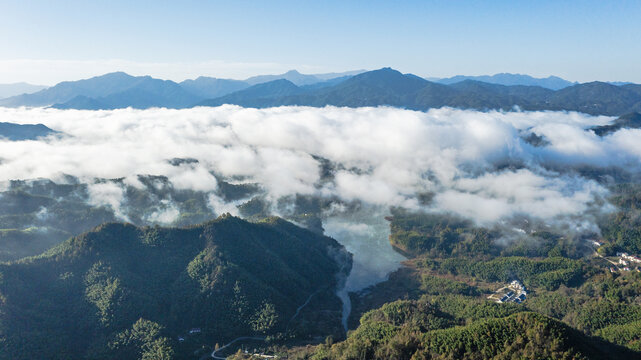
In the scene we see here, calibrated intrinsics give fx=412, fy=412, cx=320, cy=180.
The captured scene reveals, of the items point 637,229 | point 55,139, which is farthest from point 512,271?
point 55,139

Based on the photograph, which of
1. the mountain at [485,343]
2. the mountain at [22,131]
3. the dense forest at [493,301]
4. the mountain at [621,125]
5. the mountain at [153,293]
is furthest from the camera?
the mountain at [621,125]

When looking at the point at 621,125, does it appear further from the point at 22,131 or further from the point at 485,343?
the point at 22,131

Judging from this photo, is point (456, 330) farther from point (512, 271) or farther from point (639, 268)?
point (639, 268)

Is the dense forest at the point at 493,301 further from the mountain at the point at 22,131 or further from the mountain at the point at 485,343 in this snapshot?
the mountain at the point at 22,131

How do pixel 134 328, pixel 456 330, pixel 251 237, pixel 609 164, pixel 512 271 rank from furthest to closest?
pixel 609 164 → pixel 512 271 → pixel 251 237 → pixel 134 328 → pixel 456 330

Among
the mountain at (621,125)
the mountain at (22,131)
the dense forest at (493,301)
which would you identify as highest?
the mountain at (22,131)

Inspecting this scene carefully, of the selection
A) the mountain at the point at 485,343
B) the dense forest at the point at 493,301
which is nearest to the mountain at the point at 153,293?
the dense forest at the point at 493,301
